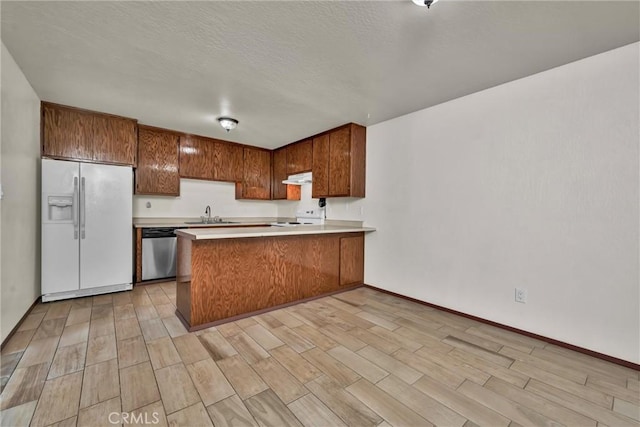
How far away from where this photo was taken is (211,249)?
239 cm

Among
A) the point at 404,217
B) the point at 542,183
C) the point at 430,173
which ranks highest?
the point at 430,173

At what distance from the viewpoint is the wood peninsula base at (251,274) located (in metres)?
2.37

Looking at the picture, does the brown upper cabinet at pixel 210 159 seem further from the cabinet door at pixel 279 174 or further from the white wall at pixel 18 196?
the white wall at pixel 18 196

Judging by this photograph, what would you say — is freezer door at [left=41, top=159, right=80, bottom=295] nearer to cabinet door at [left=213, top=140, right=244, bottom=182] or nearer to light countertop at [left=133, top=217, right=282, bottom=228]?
light countertop at [left=133, top=217, right=282, bottom=228]

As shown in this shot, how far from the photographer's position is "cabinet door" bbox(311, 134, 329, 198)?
4035 millimetres

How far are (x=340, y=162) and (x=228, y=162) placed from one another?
7.23 feet

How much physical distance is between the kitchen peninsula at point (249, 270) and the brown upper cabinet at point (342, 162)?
26.8 inches

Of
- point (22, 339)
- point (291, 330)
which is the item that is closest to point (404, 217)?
point (291, 330)

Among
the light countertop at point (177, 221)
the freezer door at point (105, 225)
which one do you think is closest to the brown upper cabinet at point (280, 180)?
the light countertop at point (177, 221)

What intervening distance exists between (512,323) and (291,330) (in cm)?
203

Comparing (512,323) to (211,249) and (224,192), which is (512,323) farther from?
(224,192)

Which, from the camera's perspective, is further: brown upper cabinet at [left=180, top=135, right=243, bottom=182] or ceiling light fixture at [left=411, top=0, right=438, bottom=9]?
brown upper cabinet at [left=180, top=135, right=243, bottom=182]

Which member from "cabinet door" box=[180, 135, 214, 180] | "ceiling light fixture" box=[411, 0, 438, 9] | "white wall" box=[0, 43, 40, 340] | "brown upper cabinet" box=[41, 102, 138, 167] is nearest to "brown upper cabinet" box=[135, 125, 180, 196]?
"cabinet door" box=[180, 135, 214, 180]

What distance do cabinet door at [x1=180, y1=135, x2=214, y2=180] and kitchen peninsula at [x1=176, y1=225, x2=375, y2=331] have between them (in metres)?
2.06
